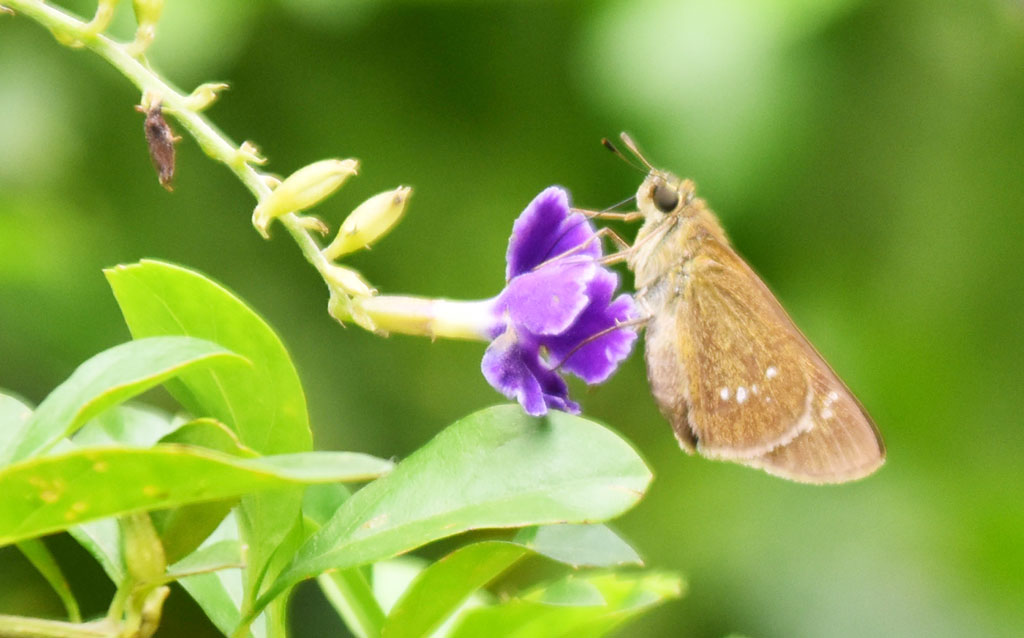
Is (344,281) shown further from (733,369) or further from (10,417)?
(733,369)

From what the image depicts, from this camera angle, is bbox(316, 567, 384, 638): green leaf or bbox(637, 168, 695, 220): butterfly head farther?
bbox(637, 168, 695, 220): butterfly head

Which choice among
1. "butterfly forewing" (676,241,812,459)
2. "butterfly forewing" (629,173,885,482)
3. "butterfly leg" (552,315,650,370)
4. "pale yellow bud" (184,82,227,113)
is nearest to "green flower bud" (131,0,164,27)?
"pale yellow bud" (184,82,227,113)

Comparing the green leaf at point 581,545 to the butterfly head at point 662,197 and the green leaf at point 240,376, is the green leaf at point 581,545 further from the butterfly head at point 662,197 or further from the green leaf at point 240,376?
the butterfly head at point 662,197

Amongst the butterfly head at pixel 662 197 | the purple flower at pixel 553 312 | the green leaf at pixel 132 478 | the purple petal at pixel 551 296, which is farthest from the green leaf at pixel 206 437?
the butterfly head at pixel 662 197

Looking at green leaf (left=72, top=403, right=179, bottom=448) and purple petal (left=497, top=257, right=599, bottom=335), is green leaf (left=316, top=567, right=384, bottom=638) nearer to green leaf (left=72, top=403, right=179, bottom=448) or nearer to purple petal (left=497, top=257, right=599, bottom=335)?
green leaf (left=72, top=403, right=179, bottom=448)

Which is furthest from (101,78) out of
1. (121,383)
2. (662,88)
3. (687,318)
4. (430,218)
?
(121,383)

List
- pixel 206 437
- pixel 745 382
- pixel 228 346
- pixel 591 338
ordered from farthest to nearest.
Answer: pixel 745 382, pixel 591 338, pixel 228 346, pixel 206 437

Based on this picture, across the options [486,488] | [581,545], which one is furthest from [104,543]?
[581,545]
